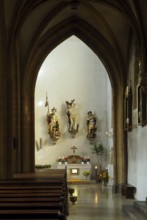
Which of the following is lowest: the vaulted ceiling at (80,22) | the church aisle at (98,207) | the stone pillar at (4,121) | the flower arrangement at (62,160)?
the church aisle at (98,207)

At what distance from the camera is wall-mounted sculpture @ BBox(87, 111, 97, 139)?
2653cm

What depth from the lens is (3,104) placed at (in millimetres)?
14305

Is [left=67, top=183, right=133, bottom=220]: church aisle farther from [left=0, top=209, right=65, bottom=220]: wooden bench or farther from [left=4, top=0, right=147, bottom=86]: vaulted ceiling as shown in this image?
[left=0, top=209, right=65, bottom=220]: wooden bench

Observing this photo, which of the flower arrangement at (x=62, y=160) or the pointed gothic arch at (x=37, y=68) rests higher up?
the pointed gothic arch at (x=37, y=68)

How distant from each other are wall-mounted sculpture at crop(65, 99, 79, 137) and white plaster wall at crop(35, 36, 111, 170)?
23cm

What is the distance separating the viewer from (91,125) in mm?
26500

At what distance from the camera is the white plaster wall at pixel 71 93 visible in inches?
1054

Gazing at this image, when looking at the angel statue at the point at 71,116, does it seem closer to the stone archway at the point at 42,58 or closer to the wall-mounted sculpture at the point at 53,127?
the wall-mounted sculpture at the point at 53,127

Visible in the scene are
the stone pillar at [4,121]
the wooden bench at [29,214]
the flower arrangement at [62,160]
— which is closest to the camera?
the wooden bench at [29,214]

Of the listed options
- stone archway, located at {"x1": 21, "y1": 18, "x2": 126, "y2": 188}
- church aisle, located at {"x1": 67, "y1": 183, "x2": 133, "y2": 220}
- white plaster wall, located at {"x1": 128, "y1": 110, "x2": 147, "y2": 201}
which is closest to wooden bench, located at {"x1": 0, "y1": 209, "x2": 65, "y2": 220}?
church aisle, located at {"x1": 67, "y1": 183, "x2": 133, "y2": 220}

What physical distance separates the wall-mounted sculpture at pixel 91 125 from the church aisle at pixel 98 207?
7.75 metres

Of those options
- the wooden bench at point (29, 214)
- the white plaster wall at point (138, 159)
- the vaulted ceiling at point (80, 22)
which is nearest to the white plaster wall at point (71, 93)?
the vaulted ceiling at point (80, 22)

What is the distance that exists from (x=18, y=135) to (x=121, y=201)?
4952 mm

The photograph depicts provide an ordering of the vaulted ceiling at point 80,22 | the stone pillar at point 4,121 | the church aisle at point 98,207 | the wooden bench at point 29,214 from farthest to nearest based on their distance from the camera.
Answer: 1. the vaulted ceiling at point 80,22
2. the stone pillar at point 4,121
3. the church aisle at point 98,207
4. the wooden bench at point 29,214
